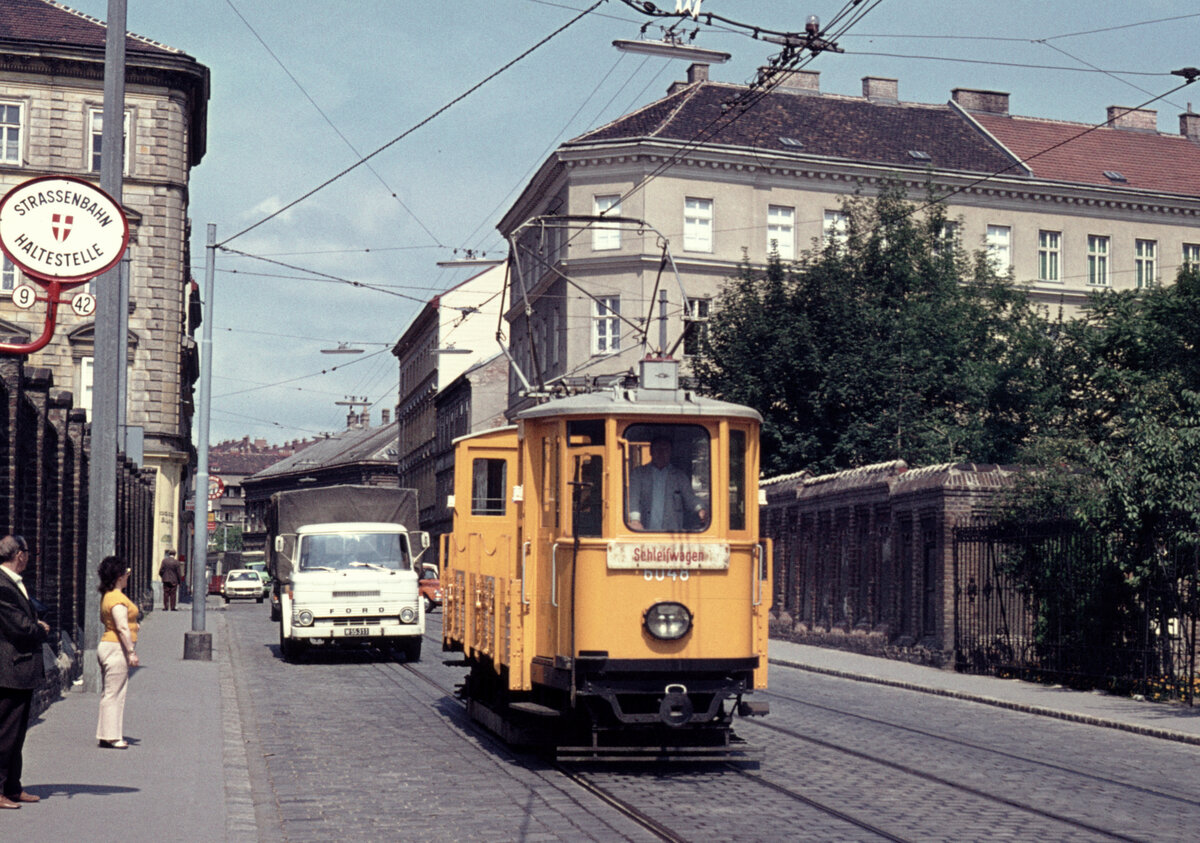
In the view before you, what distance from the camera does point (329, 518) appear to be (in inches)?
1224

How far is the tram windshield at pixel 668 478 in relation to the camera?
12.5 m

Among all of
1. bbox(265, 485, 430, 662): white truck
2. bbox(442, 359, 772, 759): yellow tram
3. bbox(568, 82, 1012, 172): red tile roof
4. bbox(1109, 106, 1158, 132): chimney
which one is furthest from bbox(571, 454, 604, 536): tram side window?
bbox(1109, 106, 1158, 132): chimney

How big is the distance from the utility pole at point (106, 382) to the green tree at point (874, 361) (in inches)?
962

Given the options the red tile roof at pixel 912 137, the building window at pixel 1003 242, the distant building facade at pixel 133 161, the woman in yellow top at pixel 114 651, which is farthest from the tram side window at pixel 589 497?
the building window at pixel 1003 242

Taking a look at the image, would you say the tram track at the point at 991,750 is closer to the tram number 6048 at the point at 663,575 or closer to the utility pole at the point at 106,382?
the tram number 6048 at the point at 663,575

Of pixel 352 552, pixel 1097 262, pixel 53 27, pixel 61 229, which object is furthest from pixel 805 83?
pixel 61 229

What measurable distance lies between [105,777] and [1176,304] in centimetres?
3275

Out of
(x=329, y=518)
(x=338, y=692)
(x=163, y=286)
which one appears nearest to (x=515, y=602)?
(x=338, y=692)

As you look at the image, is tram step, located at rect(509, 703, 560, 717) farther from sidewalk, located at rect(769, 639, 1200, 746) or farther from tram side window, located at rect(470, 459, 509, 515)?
sidewalk, located at rect(769, 639, 1200, 746)

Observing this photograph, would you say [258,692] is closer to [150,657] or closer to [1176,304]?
[150,657]

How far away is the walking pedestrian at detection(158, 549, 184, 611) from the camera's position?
45.4 m

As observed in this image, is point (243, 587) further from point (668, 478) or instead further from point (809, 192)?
point (668, 478)

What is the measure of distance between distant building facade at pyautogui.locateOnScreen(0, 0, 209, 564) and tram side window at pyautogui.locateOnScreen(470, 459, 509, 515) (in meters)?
38.9

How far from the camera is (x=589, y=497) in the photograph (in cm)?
1248
